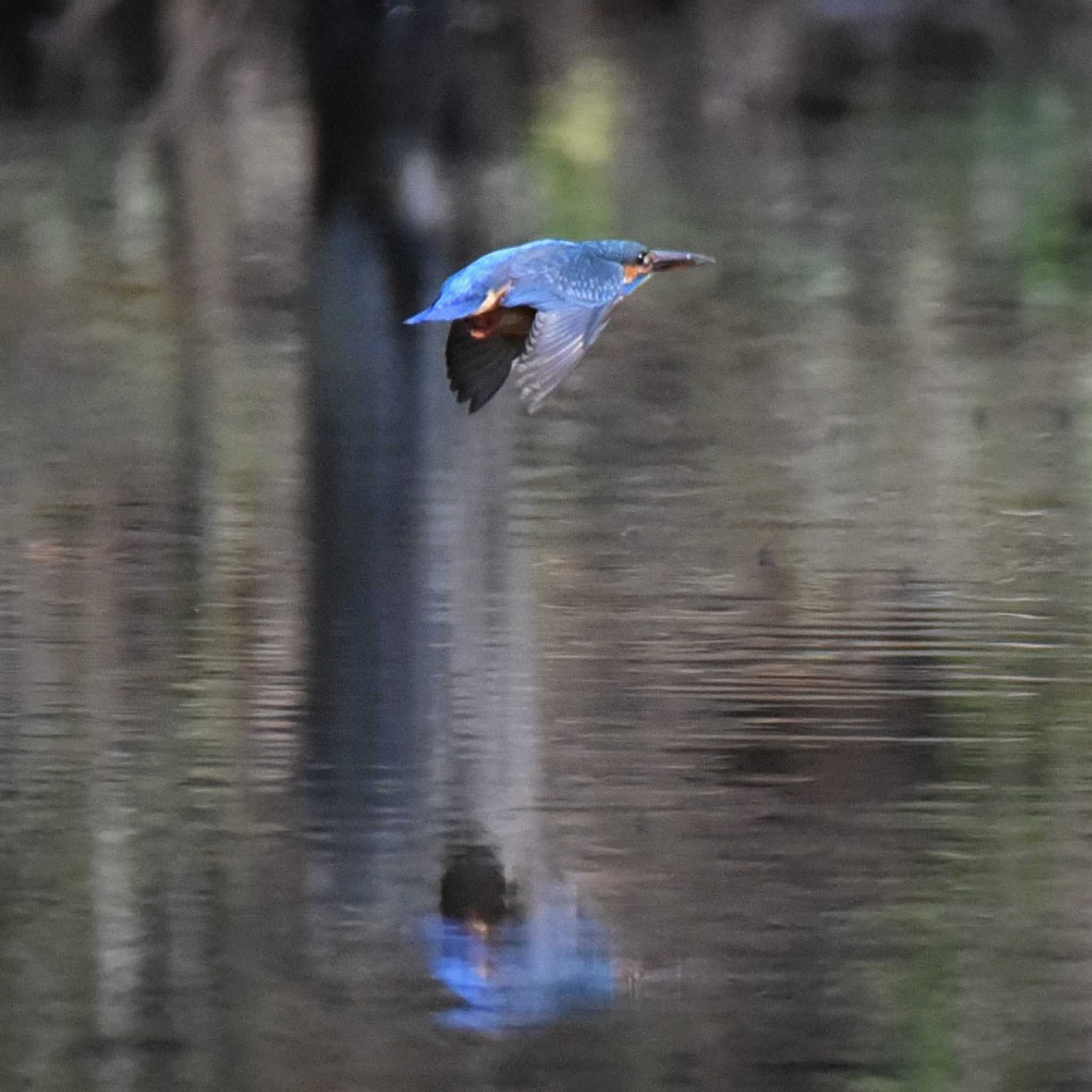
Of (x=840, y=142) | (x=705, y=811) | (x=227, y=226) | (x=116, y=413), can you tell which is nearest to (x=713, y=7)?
(x=840, y=142)

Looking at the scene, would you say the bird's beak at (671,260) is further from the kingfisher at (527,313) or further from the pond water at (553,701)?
the pond water at (553,701)

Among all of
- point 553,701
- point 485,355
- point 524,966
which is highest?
point 485,355

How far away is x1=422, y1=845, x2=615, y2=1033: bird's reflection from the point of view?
200 inches

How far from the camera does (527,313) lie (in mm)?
7602

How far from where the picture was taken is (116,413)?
37.4ft

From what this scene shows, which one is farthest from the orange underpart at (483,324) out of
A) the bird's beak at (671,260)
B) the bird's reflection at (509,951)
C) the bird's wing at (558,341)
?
the bird's reflection at (509,951)

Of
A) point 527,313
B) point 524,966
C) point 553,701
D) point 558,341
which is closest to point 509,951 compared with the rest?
point 524,966

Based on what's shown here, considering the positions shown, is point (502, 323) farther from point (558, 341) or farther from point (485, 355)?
point (558, 341)

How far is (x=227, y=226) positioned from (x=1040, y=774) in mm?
11708

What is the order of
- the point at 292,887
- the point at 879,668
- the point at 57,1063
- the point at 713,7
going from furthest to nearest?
the point at 713,7
the point at 879,668
the point at 292,887
the point at 57,1063

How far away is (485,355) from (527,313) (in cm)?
16

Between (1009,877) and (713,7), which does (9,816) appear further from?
(713,7)

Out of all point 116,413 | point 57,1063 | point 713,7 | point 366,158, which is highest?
point 713,7

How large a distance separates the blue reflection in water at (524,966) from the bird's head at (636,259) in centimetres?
247
